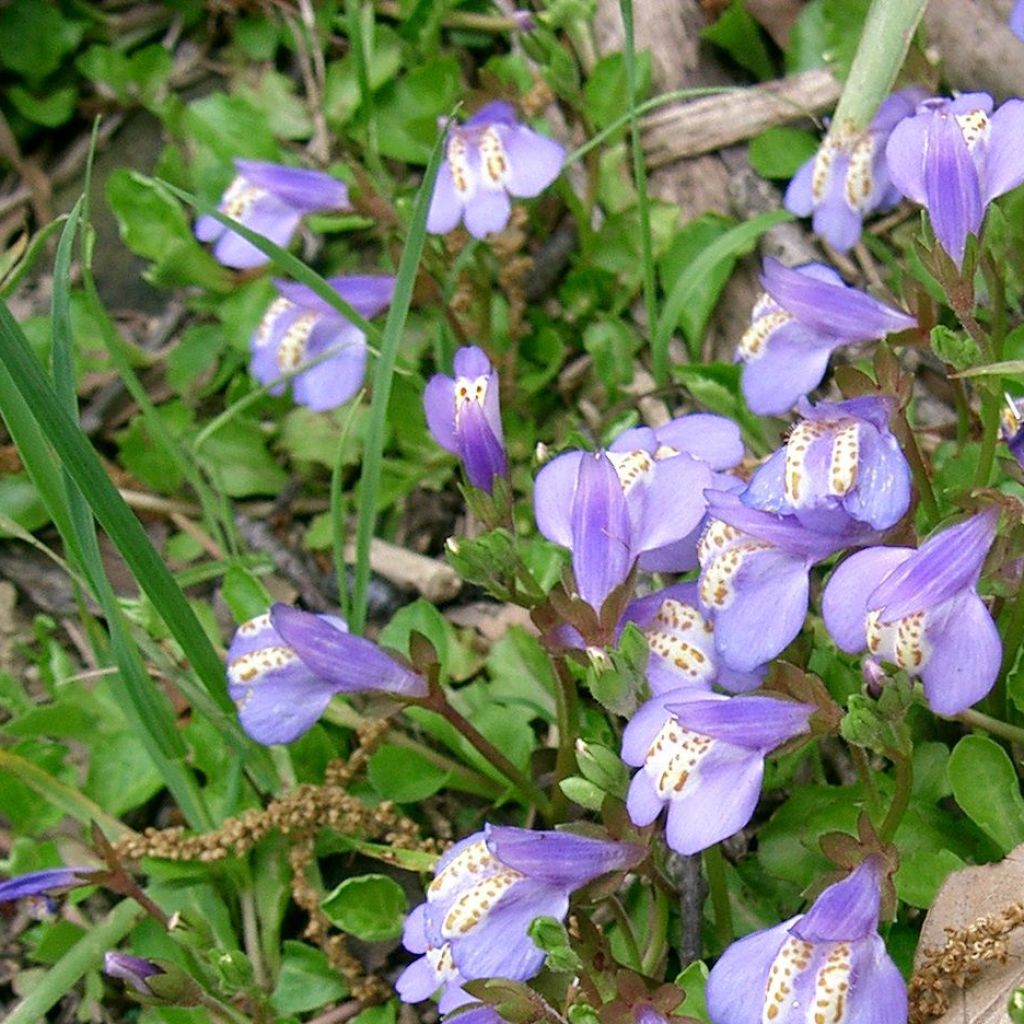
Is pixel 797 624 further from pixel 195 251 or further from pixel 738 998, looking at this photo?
pixel 195 251

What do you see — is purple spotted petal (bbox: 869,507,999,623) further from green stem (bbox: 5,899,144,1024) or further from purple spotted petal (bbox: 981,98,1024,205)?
green stem (bbox: 5,899,144,1024)

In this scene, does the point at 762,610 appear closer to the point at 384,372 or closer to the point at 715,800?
the point at 715,800

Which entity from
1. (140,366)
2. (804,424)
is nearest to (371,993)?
(804,424)

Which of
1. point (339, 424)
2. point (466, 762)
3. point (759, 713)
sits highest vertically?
point (759, 713)

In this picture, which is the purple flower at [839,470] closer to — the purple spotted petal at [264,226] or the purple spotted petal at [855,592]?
the purple spotted petal at [855,592]

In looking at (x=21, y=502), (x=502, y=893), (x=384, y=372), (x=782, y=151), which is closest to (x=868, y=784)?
(x=502, y=893)

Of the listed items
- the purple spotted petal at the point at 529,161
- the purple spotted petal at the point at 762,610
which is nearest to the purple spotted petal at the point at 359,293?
the purple spotted petal at the point at 529,161
